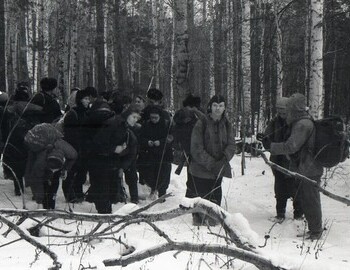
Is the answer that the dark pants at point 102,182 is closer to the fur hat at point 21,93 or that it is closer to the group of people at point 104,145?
the group of people at point 104,145

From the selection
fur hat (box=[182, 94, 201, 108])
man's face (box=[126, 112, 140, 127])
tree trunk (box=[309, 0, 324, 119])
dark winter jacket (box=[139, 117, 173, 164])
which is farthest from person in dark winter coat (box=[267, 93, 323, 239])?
tree trunk (box=[309, 0, 324, 119])

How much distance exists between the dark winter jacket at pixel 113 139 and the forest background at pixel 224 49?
3.35 metres

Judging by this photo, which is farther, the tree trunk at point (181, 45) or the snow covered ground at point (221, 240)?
the tree trunk at point (181, 45)

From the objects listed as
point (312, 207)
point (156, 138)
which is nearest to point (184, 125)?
point (156, 138)

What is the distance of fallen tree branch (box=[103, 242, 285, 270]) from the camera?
2.55m

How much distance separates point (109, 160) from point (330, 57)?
1808cm

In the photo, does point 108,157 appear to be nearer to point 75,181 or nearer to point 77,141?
point 77,141

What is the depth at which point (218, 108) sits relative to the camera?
599cm

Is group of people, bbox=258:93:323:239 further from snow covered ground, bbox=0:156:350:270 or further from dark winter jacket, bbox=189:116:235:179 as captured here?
dark winter jacket, bbox=189:116:235:179

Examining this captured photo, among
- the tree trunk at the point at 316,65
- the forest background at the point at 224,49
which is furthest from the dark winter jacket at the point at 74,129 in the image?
the tree trunk at the point at 316,65

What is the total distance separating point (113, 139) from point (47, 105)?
1.56 metres

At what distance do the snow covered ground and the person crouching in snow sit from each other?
0.41 m

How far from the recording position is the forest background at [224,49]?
9516 millimetres

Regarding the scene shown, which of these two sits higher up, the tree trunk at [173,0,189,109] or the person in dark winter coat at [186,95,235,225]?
the tree trunk at [173,0,189,109]
